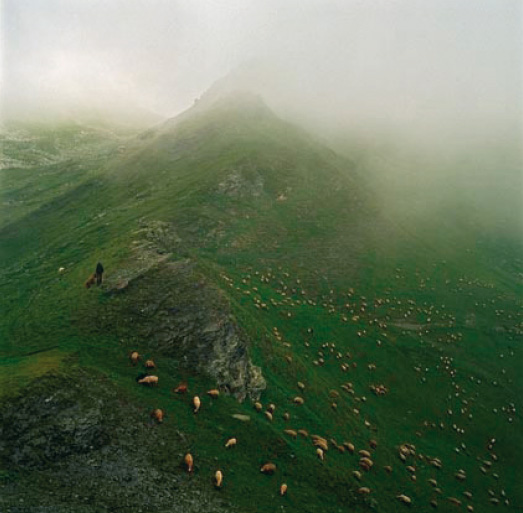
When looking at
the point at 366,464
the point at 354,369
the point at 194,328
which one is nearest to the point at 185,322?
the point at 194,328

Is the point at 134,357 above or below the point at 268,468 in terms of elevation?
above

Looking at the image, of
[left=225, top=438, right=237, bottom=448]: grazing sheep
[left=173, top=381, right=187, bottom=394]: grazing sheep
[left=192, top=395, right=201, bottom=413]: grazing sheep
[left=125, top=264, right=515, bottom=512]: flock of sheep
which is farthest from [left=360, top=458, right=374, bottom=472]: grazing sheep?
[left=173, top=381, right=187, bottom=394]: grazing sheep

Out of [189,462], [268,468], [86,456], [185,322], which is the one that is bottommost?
[268,468]

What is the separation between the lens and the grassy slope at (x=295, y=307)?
1121 inches

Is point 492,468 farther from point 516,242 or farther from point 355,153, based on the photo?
point 355,153

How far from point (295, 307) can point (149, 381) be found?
29.8 meters

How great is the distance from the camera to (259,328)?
1681 inches

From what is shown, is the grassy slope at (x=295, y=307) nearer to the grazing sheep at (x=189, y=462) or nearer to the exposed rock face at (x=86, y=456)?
the grazing sheep at (x=189, y=462)

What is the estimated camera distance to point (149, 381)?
1083 inches

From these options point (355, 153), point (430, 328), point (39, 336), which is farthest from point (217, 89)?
point (39, 336)

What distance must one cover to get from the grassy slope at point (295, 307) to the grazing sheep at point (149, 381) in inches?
23.0

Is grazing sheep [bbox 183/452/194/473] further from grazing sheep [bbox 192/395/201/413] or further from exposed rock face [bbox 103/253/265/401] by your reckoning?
exposed rock face [bbox 103/253/265/401]

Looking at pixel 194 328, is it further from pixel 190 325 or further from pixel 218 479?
pixel 218 479

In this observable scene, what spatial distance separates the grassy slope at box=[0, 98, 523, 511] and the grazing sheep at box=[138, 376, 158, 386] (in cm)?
58
